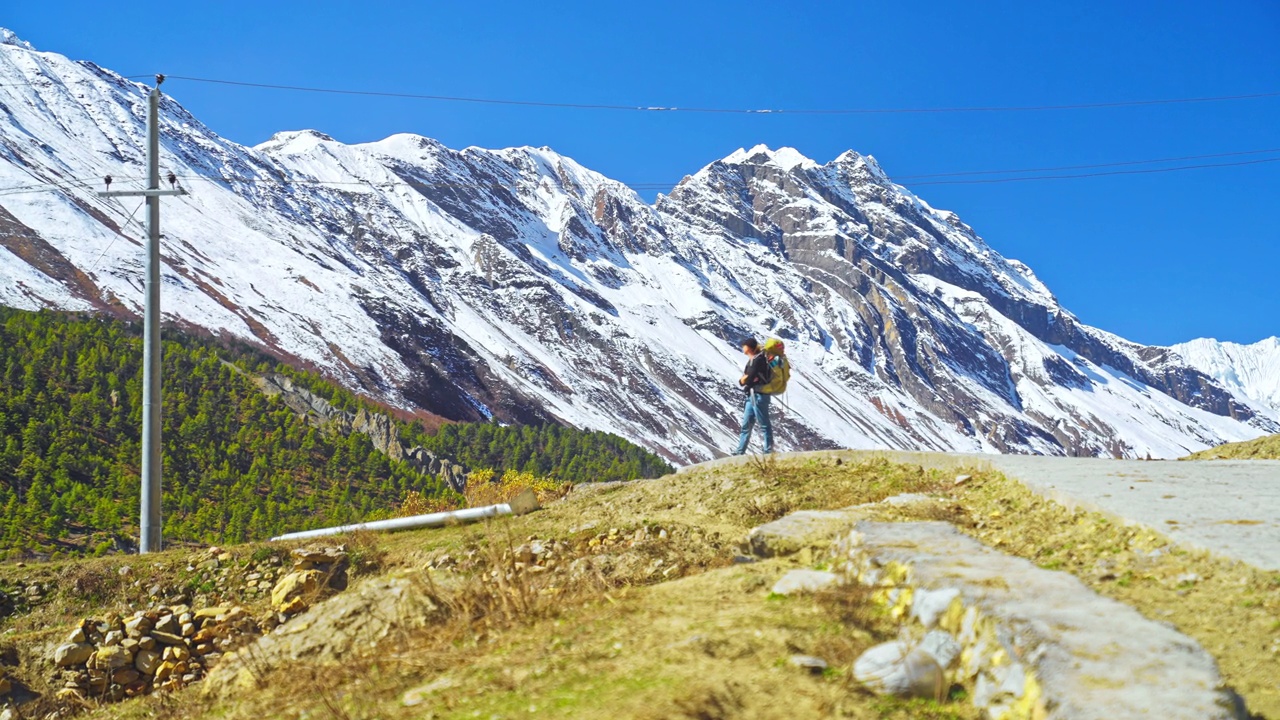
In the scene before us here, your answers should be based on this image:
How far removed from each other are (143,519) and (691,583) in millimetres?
10936

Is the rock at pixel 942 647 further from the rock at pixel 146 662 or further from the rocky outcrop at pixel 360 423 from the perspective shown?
the rocky outcrop at pixel 360 423

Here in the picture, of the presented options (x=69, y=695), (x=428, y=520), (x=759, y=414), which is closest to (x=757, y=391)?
(x=759, y=414)

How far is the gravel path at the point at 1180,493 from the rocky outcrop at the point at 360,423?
81652 mm

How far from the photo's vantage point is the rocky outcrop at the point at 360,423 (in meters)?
94.6

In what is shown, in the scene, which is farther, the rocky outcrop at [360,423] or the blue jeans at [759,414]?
the rocky outcrop at [360,423]

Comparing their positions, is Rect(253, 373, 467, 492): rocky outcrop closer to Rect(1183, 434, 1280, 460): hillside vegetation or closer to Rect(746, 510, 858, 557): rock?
Rect(1183, 434, 1280, 460): hillside vegetation

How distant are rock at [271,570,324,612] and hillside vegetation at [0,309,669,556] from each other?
97.3ft

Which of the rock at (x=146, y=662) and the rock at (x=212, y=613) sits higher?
the rock at (x=212, y=613)

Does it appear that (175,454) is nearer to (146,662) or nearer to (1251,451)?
(146,662)

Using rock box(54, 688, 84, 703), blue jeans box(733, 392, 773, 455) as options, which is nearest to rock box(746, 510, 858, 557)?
blue jeans box(733, 392, 773, 455)

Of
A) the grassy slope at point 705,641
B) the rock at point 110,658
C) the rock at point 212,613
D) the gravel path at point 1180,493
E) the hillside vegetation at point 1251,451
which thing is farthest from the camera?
the hillside vegetation at point 1251,451

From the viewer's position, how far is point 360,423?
99750 mm

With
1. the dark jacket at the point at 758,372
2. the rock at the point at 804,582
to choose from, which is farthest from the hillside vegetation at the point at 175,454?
the rock at the point at 804,582

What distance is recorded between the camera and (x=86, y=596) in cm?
1296
